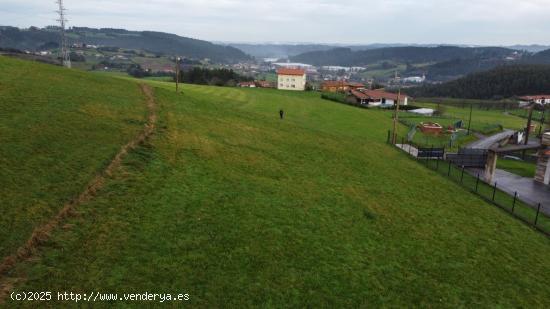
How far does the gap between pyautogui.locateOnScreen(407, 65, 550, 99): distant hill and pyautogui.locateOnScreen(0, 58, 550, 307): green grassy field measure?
17468 centimetres

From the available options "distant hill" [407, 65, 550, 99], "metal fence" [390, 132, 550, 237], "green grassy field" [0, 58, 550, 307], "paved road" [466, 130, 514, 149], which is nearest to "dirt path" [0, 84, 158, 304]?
"green grassy field" [0, 58, 550, 307]

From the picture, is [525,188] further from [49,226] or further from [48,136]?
[48,136]

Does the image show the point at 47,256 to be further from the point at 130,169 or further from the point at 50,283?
the point at 130,169

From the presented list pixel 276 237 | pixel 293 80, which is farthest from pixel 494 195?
pixel 293 80

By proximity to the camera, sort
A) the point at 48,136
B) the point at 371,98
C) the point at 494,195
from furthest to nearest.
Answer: the point at 371,98, the point at 494,195, the point at 48,136

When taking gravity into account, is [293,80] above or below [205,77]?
above

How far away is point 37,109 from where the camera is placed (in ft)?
71.6

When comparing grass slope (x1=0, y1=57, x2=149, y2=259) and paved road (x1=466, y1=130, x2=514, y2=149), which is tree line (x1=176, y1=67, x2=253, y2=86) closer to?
paved road (x1=466, y1=130, x2=514, y2=149)

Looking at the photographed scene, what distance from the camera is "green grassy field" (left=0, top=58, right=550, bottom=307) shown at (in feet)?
37.8

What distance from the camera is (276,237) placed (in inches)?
580

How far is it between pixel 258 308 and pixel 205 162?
1119 centimetres

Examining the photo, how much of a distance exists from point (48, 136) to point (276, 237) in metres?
13.0

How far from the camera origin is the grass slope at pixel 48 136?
42.3ft

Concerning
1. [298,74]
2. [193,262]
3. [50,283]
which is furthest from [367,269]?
[298,74]
